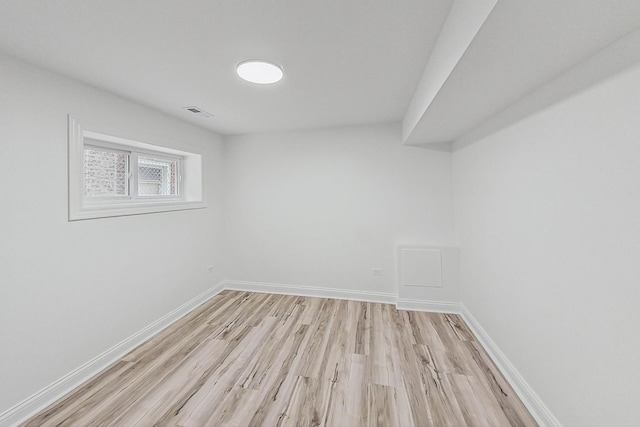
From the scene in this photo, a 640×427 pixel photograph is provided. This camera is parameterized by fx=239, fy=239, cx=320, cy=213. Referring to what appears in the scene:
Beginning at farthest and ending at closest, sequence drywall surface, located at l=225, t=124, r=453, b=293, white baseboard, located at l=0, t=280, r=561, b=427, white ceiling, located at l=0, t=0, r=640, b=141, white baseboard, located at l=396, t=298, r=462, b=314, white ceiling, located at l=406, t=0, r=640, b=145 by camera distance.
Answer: drywall surface, located at l=225, t=124, r=453, b=293 < white baseboard, located at l=396, t=298, r=462, b=314 < white baseboard, located at l=0, t=280, r=561, b=427 < white ceiling, located at l=0, t=0, r=640, b=141 < white ceiling, located at l=406, t=0, r=640, b=145

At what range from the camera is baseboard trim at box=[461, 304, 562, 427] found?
4.62 feet

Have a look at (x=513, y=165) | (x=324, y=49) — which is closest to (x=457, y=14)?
(x=324, y=49)

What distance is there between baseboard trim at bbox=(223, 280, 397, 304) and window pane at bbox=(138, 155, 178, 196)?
159 cm

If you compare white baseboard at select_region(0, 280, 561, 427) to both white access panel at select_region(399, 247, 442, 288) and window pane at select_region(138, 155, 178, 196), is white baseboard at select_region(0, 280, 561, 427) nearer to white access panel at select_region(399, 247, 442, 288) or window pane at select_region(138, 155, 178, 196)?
white access panel at select_region(399, 247, 442, 288)

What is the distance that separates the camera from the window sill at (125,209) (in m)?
1.89

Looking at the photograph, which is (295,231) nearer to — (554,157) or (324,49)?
(324,49)

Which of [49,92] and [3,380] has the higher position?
[49,92]

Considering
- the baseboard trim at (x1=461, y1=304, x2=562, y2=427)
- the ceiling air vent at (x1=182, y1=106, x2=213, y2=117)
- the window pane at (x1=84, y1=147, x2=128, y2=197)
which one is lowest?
the baseboard trim at (x1=461, y1=304, x2=562, y2=427)

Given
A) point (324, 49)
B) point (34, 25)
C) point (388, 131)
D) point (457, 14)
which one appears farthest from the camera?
point (388, 131)

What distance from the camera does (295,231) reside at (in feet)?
11.3

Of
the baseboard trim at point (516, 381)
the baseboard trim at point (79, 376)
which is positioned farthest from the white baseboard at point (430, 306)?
the baseboard trim at point (79, 376)

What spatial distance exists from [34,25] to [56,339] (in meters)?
1.99

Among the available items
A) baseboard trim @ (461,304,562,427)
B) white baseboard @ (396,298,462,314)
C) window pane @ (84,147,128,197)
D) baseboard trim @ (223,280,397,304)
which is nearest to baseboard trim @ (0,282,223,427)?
baseboard trim @ (223,280,397,304)

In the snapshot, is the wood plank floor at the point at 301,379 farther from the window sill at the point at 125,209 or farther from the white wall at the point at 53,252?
the window sill at the point at 125,209
